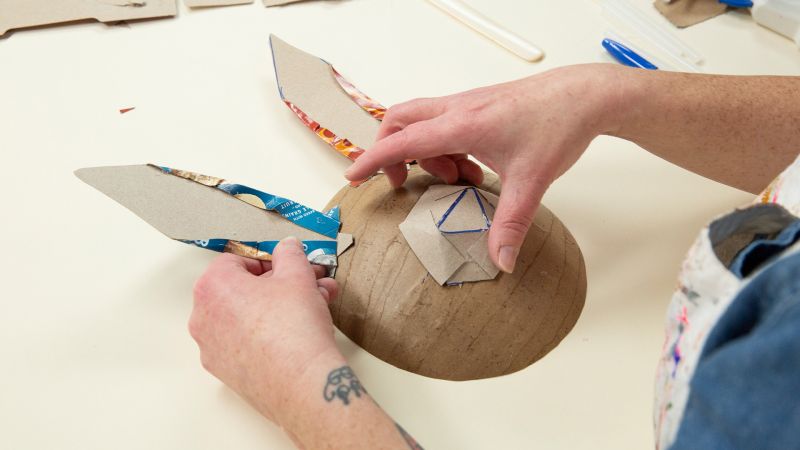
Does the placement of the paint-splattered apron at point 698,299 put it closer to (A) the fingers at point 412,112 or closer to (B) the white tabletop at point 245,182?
(B) the white tabletop at point 245,182

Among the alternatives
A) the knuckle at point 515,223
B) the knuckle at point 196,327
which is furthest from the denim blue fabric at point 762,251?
the knuckle at point 196,327

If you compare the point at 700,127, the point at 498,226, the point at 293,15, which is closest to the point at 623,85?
the point at 700,127

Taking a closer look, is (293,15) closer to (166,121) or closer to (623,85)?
(166,121)

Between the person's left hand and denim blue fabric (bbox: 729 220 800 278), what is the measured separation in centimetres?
39

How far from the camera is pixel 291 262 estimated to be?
2.34ft

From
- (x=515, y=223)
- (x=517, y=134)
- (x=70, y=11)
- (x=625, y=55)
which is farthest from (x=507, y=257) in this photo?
(x=70, y=11)

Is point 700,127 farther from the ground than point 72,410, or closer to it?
farther from the ground

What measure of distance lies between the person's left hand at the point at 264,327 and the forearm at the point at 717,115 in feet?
1.59

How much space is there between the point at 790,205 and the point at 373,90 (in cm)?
77

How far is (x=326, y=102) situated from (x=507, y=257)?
493 mm

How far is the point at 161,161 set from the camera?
1.00 m

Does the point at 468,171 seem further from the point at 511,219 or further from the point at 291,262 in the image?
the point at 291,262

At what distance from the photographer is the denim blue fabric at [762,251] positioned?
44 centimetres

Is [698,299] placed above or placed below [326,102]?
above
